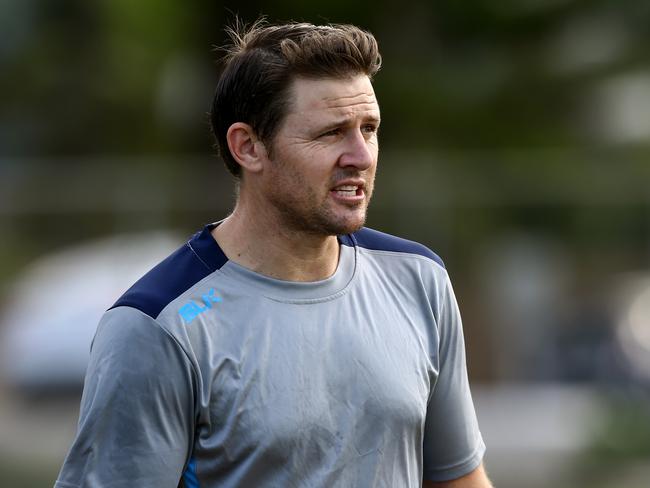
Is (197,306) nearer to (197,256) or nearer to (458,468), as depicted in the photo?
(197,256)

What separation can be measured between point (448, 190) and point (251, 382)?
1168cm

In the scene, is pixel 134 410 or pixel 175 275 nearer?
pixel 134 410

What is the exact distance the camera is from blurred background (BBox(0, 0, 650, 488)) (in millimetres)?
13609

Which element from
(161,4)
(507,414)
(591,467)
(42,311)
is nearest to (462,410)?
(591,467)

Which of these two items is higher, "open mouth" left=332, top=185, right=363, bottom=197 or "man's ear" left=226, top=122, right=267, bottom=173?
"man's ear" left=226, top=122, right=267, bottom=173

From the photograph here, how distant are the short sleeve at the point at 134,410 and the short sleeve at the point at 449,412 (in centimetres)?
76

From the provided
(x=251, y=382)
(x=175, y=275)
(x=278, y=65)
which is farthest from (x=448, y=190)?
(x=251, y=382)

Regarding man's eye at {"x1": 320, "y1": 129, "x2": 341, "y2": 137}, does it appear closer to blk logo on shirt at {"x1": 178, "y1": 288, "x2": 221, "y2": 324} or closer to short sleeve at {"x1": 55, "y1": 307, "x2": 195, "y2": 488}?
blk logo on shirt at {"x1": 178, "y1": 288, "x2": 221, "y2": 324}

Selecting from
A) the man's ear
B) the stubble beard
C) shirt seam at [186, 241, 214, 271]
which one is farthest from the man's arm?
the man's ear

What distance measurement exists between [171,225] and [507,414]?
4.42 metres

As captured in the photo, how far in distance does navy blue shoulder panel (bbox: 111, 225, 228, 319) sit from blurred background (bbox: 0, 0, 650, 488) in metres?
5.71

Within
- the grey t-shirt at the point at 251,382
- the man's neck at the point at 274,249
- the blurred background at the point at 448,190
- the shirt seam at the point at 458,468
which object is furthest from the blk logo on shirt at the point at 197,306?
the blurred background at the point at 448,190

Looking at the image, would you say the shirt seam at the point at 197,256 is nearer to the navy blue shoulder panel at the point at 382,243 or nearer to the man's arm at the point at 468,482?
the navy blue shoulder panel at the point at 382,243

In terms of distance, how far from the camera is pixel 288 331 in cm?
349
